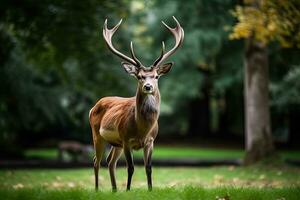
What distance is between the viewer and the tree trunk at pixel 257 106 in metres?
16.7

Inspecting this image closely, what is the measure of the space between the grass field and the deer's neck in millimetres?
893

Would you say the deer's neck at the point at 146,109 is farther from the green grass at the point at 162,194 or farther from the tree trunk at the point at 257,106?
the tree trunk at the point at 257,106

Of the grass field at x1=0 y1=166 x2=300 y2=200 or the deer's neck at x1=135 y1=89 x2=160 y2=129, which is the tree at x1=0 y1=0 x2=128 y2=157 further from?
the deer's neck at x1=135 y1=89 x2=160 y2=129

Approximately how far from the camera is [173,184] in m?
12.7

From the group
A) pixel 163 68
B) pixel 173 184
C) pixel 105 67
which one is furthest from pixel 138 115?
pixel 105 67

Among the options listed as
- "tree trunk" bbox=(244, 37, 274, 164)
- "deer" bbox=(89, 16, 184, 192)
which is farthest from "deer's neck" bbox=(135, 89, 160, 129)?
"tree trunk" bbox=(244, 37, 274, 164)

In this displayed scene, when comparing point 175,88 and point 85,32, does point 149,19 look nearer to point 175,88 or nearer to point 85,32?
point 175,88

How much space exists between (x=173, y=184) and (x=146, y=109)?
4813mm

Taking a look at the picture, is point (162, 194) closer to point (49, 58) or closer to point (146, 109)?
point (146, 109)

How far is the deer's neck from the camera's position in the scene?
8.16m

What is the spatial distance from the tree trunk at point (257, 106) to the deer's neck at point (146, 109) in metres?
9.00

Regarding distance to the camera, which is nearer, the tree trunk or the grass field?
the grass field

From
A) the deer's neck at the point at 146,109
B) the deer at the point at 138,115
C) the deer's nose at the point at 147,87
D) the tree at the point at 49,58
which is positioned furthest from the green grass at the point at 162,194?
the tree at the point at 49,58

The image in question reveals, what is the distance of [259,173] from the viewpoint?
1541 cm
